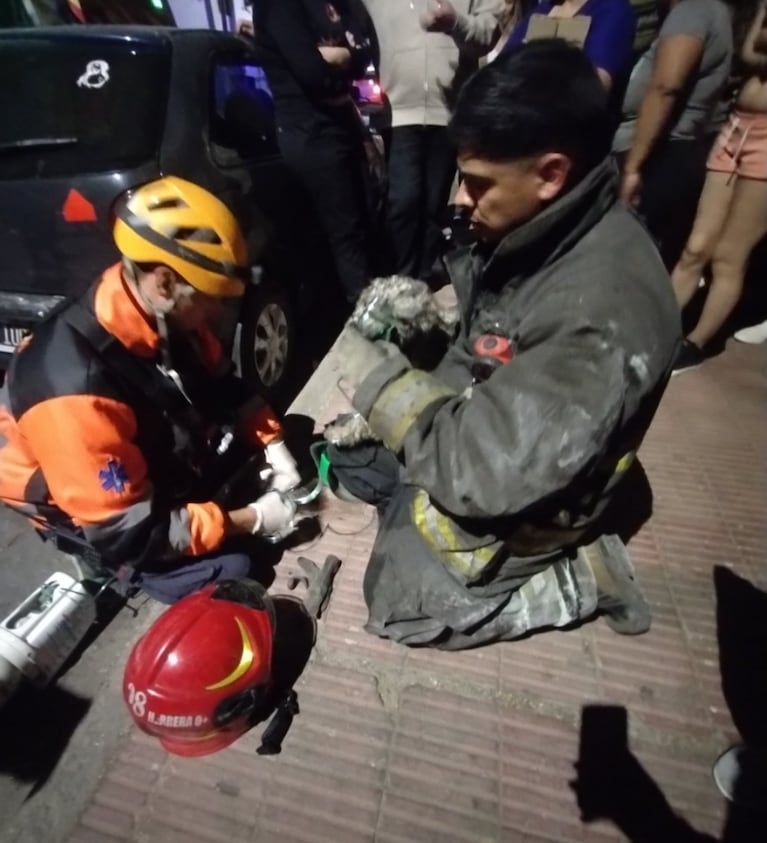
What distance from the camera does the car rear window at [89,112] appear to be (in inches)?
105

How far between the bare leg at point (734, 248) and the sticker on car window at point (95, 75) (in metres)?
3.45

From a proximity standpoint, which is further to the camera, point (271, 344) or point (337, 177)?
point (337, 177)

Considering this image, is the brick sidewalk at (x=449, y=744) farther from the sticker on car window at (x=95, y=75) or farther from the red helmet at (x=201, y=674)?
the sticker on car window at (x=95, y=75)

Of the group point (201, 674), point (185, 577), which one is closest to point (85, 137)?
point (185, 577)

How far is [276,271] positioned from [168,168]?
36.4 inches

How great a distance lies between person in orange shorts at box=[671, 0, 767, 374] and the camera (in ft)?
10.1

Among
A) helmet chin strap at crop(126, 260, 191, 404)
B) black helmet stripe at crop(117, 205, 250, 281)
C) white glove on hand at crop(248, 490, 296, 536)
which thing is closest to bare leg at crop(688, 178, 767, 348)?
white glove on hand at crop(248, 490, 296, 536)

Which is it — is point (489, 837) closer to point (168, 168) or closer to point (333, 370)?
point (333, 370)

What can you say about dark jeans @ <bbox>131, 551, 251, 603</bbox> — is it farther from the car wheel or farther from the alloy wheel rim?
the alloy wheel rim

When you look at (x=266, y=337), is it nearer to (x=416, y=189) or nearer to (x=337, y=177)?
(x=337, y=177)

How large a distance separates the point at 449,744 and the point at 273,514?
104 cm

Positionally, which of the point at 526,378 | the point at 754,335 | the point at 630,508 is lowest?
the point at 754,335

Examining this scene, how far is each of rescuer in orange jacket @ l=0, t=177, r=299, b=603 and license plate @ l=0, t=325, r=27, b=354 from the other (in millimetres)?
1283

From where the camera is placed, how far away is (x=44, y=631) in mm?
1975
